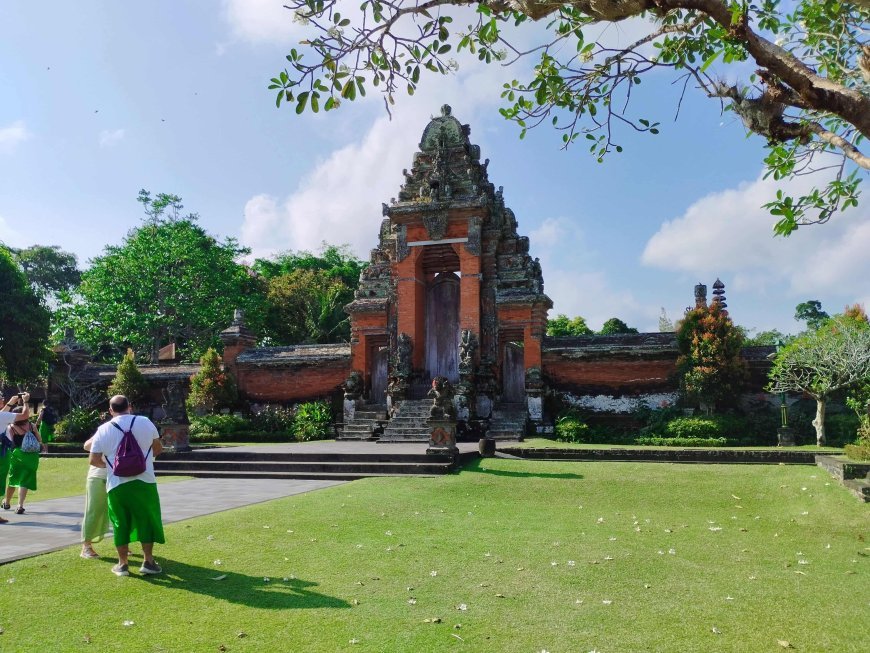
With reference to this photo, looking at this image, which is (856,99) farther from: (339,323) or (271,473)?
(339,323)

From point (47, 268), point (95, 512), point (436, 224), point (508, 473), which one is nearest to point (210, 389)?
point (436, 224)

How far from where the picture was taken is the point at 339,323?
32.9m

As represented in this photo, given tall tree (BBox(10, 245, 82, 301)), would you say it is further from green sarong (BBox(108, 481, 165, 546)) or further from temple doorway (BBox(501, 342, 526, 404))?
→ green sarong (BBox(108, 481, 165, 546))

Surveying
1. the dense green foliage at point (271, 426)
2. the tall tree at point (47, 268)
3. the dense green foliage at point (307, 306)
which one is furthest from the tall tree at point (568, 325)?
the tall tree at point (47, 268)

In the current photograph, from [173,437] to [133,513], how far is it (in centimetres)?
998

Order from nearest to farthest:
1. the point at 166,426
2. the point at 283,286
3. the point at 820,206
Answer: the point at 820,206
the point at 166,426
the point at 283,286

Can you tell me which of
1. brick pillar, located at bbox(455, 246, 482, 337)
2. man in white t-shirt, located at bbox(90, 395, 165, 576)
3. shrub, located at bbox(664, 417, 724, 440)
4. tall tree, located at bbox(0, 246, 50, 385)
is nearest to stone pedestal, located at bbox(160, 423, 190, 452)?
brick pillar, located at bbox(455, 246, 482, 337)

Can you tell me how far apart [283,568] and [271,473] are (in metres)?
7.33

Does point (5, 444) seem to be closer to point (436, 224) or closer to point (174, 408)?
point (174, 408)

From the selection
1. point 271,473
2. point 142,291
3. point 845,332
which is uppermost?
point 142,291

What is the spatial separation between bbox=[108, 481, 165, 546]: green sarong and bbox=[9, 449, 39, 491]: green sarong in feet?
12.4

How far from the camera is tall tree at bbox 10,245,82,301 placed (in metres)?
47.4

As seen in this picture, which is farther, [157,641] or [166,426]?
[166,426]

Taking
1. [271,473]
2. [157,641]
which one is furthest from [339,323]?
[157,641]
